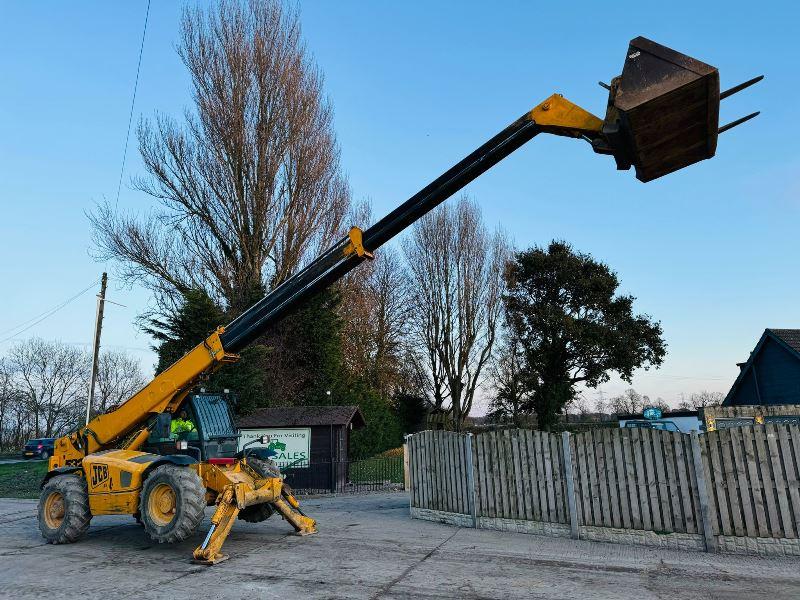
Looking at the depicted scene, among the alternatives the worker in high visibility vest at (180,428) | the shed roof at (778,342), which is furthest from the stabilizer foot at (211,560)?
the shed roof at (778,342)

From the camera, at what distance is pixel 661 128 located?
6.07 metres

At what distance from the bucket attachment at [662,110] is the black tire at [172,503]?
7491 millimetres

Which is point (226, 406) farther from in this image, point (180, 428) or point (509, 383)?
point (509, 383)

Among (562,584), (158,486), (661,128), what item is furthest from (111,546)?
(661,128)

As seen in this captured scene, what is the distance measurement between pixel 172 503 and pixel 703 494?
7941 mm

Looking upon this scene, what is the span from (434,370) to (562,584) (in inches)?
1228

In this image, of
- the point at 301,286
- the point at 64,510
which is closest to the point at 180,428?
the point at 64,510

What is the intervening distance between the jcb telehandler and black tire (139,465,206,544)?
2 cm

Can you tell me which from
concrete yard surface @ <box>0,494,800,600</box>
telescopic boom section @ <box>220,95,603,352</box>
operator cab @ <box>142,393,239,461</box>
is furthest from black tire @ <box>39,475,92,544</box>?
telescopic boom section @ <box>220,95,603,352</box>

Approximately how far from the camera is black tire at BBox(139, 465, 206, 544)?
27.5 feet

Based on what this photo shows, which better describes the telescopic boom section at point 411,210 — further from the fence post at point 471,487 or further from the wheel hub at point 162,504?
the fence post at point 471,487

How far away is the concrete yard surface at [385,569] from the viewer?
6.62m

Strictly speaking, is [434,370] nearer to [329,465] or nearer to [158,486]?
[329,465]

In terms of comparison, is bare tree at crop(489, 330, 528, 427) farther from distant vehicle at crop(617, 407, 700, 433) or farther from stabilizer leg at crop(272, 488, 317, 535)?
stabilizer leg at crop(272, 488, 317, 535)
